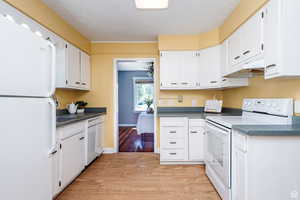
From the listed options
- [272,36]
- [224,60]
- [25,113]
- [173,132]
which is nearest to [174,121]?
[173,132]

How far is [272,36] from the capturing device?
163 centimetres

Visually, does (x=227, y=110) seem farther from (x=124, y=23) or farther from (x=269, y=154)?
(x=124, y=23)

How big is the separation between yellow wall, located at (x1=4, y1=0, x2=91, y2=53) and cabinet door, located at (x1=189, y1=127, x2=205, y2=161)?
2565mm

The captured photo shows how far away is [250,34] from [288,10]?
564 millimetres

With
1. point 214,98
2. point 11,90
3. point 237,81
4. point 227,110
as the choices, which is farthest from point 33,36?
point 214,98

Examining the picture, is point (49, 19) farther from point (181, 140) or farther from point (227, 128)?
point (181, 140)

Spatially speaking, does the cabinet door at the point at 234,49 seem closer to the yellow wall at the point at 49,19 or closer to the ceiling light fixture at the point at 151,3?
the ceiling light fixture at the point at 151,3

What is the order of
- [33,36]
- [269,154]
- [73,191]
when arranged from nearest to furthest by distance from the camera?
[33,36] → [269,154] → [73,191]

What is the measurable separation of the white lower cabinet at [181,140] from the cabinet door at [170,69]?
742 mm

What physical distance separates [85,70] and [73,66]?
0.54 m

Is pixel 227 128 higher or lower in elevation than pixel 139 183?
higher

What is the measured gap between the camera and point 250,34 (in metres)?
2.07

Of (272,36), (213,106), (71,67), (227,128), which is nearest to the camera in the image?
(272,36)

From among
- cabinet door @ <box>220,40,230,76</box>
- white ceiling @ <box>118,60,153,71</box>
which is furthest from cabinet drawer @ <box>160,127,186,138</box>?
white ceiling @ <box>118,60,153,71</box>
